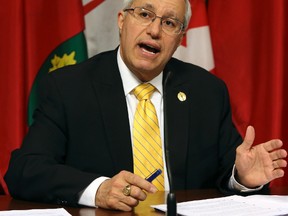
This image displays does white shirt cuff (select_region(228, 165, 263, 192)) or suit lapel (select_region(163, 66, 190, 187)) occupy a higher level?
suit lapel (select_region(163, 66, 190, 187))

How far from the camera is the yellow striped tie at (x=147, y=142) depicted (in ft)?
7.25

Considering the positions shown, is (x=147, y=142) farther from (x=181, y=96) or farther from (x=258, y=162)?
(x=258, y=162)

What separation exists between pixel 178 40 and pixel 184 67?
0.21 metres

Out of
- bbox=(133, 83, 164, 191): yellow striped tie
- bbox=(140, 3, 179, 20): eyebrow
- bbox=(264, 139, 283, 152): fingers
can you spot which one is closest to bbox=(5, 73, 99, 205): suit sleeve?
bbox=(133, 83, 164, 191): yellow striped tie

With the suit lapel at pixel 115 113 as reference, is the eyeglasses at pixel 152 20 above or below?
above

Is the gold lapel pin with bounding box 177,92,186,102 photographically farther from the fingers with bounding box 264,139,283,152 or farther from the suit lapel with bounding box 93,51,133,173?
the fingers with bounding box 264,139,283,152

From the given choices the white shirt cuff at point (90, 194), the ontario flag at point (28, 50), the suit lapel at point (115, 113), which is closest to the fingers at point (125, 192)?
the white shirt cuff at point (90, 194)

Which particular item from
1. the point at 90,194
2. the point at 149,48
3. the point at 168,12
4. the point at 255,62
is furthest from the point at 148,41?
the point at 255,62

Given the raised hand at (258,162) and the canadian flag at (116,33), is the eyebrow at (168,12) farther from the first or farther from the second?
the canadian flag at (116,33)

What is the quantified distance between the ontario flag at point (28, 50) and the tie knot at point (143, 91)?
80cm

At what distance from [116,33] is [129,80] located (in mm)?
970

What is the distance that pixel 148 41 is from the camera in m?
2.32

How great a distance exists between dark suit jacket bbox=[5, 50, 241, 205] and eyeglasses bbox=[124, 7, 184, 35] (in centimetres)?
23

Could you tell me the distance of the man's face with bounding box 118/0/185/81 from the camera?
7.59ft
